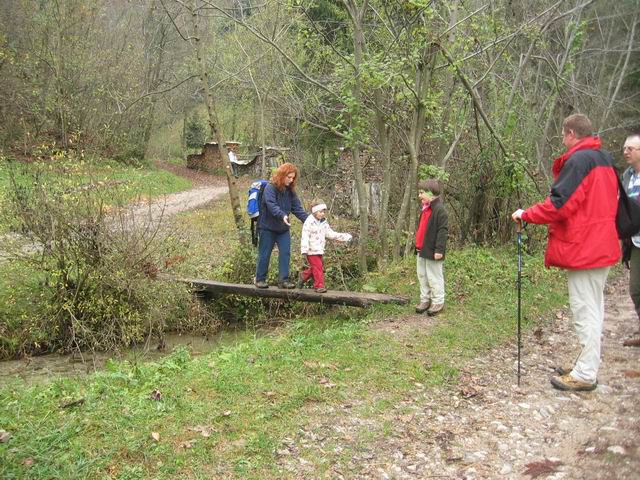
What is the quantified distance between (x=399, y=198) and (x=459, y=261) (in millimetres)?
2977

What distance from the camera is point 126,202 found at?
9.28 meters

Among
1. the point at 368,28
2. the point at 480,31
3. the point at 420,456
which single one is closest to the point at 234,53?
the point at 368,28

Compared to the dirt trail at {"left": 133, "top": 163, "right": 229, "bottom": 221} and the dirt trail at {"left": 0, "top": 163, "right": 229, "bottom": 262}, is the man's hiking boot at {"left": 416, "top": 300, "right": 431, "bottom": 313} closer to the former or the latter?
the dirt trail at {"left": 0, "top": 163, "right": 229, "bottom": 262}

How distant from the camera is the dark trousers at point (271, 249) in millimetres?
9055

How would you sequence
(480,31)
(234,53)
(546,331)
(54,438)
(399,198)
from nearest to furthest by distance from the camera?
(54,438) → (546,331) → (480,31) → (399,198) → (234,53)

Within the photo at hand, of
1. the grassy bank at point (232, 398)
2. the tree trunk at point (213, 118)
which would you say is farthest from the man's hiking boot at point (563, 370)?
the tree trunk at point (213, 118)

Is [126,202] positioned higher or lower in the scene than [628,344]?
higher

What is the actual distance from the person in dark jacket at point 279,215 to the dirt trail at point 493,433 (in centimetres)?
394

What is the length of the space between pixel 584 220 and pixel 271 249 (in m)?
5.27

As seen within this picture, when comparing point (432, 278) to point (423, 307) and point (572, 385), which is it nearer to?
point (423, 307)

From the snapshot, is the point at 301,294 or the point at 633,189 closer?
the point at 633,189

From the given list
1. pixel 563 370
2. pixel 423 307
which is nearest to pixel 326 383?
pixel 563 370

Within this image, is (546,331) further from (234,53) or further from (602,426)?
(234,53)

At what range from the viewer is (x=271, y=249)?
30.3 feet
